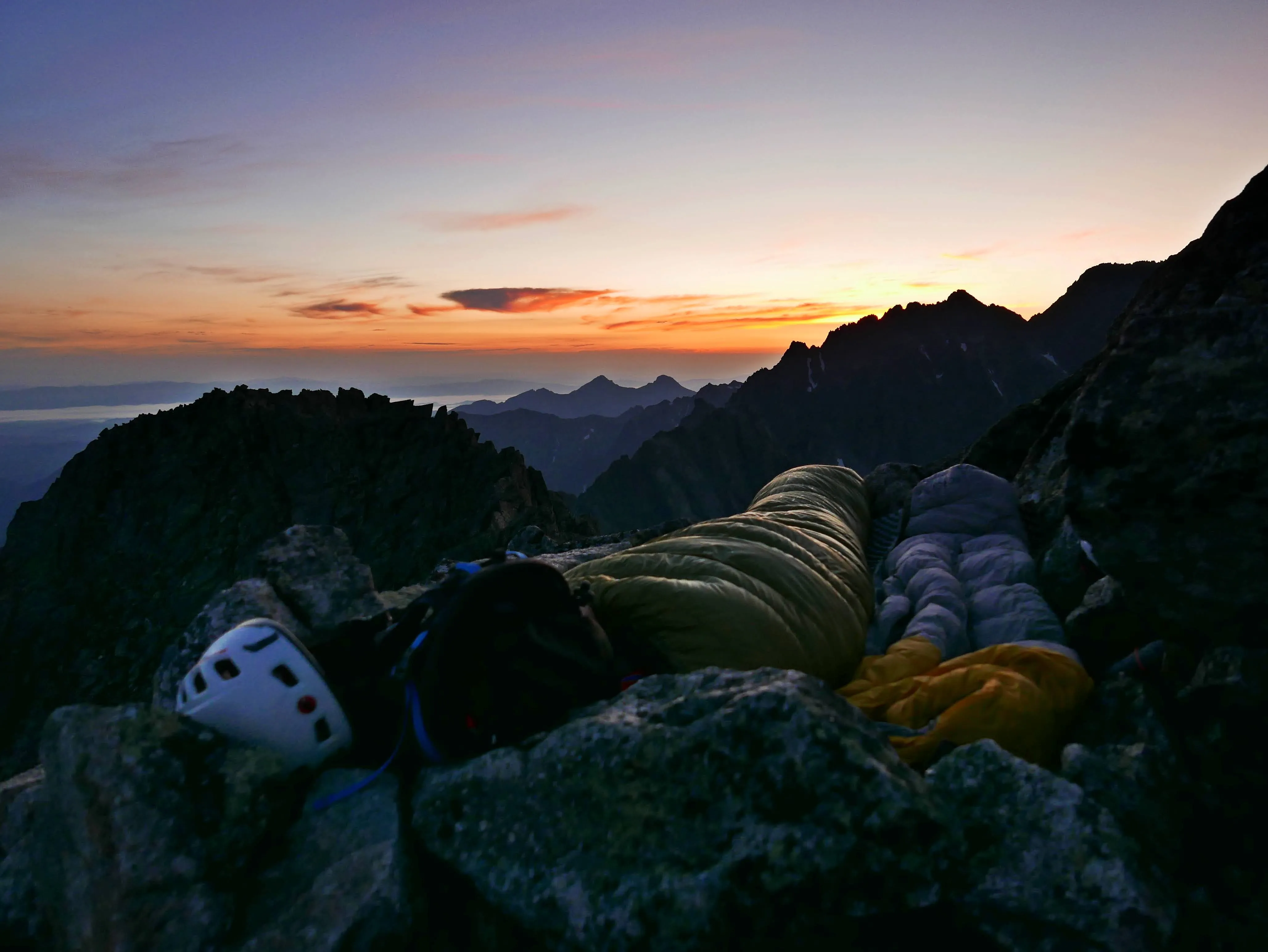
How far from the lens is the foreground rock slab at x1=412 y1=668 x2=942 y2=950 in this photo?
2752mm

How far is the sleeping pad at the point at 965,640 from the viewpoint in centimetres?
411

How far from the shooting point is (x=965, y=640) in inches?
237

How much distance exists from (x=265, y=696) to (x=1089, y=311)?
22996 centimetres

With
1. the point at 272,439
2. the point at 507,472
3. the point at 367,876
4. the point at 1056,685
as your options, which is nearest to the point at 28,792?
the point at 367,876

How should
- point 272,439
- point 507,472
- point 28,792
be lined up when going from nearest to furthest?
point 28,792
point 507,472
point 272,439

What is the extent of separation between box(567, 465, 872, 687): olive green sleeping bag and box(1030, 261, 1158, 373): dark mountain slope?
676ft

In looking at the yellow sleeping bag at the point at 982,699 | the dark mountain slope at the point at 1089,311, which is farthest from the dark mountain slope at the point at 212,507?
the dark mountain slope at the point at 1089,311

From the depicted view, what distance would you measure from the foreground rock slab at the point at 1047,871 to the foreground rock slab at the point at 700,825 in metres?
0.31

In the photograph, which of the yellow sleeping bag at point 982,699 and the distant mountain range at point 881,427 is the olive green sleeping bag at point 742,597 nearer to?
the yellow sleeping bag at point 982,699

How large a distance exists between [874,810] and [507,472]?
9184cm

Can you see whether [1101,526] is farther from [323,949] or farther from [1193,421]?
[323,949]

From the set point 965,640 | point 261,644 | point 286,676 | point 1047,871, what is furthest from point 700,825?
point 965,640

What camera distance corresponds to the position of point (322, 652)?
14.3ft

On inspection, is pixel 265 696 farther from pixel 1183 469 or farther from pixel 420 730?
pixel 1183 469
